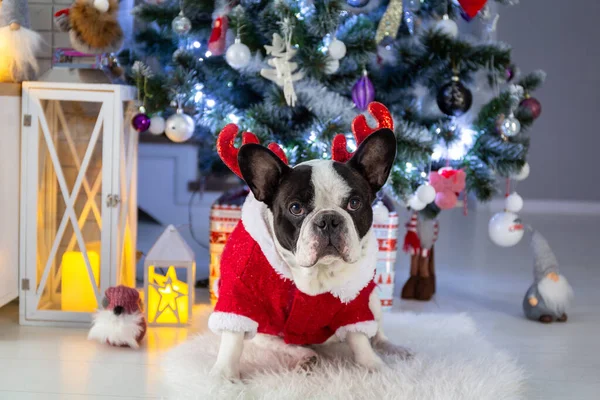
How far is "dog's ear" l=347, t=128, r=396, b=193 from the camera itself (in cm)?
137

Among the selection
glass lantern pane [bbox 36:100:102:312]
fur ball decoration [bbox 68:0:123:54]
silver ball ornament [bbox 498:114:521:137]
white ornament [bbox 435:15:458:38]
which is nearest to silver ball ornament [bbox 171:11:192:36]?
fur ball decoration [bbox 68:0:123:54]

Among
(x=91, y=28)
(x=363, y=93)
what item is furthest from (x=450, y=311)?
(x=91, y=28)

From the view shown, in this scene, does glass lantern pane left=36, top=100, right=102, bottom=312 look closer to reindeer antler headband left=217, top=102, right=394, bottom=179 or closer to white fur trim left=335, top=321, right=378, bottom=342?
reindeer antler headband left=217, top=102, right=394, bottom=179

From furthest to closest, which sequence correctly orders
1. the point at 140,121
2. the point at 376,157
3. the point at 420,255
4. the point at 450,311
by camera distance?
the point at 420,255 → the point at 450,311 → the point at 140,121 → the point at 376,157

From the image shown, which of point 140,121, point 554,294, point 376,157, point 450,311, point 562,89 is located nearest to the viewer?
point 376,157

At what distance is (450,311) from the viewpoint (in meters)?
2.22

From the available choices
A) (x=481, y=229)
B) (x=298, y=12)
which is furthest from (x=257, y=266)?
(x=481, y=229)

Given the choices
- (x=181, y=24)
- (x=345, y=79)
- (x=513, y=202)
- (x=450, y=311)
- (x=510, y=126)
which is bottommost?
(x=450, y=311)

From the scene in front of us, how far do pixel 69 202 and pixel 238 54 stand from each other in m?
0.57

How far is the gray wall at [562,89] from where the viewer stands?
5414mm

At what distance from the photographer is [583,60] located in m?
5.44

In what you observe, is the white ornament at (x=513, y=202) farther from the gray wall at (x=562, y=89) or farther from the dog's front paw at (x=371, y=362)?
the gray wall at (x=562, y=89)

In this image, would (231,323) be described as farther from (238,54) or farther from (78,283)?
(238,54)

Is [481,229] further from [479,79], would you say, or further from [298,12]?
[298,12]
